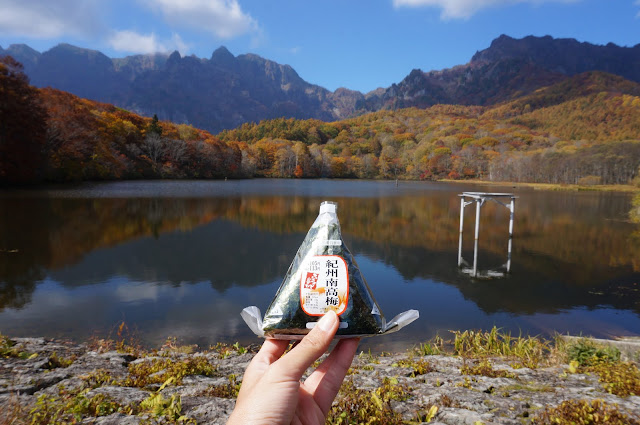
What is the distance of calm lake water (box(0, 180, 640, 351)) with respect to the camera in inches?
370

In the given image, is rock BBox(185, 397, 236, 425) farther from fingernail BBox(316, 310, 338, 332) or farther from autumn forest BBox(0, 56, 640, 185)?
autumn forest BBox(0, 56, 640, 185)

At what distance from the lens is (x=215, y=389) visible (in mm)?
4000

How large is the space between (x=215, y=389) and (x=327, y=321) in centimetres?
300

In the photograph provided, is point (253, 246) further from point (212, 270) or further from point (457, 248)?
point (457, 248)

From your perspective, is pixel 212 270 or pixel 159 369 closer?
pixel 159 369

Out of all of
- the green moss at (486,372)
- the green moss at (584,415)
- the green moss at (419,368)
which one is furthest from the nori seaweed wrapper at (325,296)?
the green moss at (486,372)

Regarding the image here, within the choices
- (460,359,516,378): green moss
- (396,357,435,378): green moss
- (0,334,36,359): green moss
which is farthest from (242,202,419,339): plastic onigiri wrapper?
(0,334,36,359): green moss

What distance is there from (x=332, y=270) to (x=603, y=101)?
201890mm

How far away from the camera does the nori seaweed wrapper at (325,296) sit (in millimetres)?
1863

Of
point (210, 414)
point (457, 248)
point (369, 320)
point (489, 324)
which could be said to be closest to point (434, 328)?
point (489, 324)

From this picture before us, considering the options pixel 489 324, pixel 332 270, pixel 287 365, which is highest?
pixel 332 270

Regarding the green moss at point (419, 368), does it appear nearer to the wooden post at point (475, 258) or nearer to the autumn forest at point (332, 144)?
the wooden post at point (475, 258)

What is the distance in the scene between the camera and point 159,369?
16.3 ft

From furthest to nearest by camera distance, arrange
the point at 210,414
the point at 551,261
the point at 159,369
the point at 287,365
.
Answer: the point at 551,261 → the point at 159,369 → the point at 210,414 → the point at 287,365
